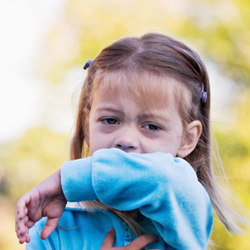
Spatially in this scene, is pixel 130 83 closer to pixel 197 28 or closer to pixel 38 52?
pixel 197 28

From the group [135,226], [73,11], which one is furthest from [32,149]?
[135,226]

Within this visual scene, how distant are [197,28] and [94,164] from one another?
5.06 metres

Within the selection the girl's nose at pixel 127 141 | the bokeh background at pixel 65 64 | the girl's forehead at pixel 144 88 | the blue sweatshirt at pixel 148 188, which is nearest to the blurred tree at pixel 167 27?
the bokeh background at pixel 65 64

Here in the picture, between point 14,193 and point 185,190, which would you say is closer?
point 185,190

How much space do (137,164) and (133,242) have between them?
0.44m

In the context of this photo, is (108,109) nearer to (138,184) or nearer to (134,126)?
(134,126)

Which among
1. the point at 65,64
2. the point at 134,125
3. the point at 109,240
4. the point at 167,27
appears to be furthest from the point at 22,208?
the point at 65,64

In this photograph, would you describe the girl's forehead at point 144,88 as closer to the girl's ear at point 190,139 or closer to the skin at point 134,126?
the skin at point 134,126

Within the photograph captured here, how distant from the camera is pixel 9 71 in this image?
23.0ft

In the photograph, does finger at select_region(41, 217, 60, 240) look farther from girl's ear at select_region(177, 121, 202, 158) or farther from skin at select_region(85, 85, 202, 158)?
girl's ear at select_region(177, 121, 202, 158)

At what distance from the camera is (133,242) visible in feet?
5.25

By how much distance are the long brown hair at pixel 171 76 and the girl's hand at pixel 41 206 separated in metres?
0.42

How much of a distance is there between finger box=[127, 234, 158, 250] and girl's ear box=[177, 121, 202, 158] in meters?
0.44

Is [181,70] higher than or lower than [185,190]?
higher
